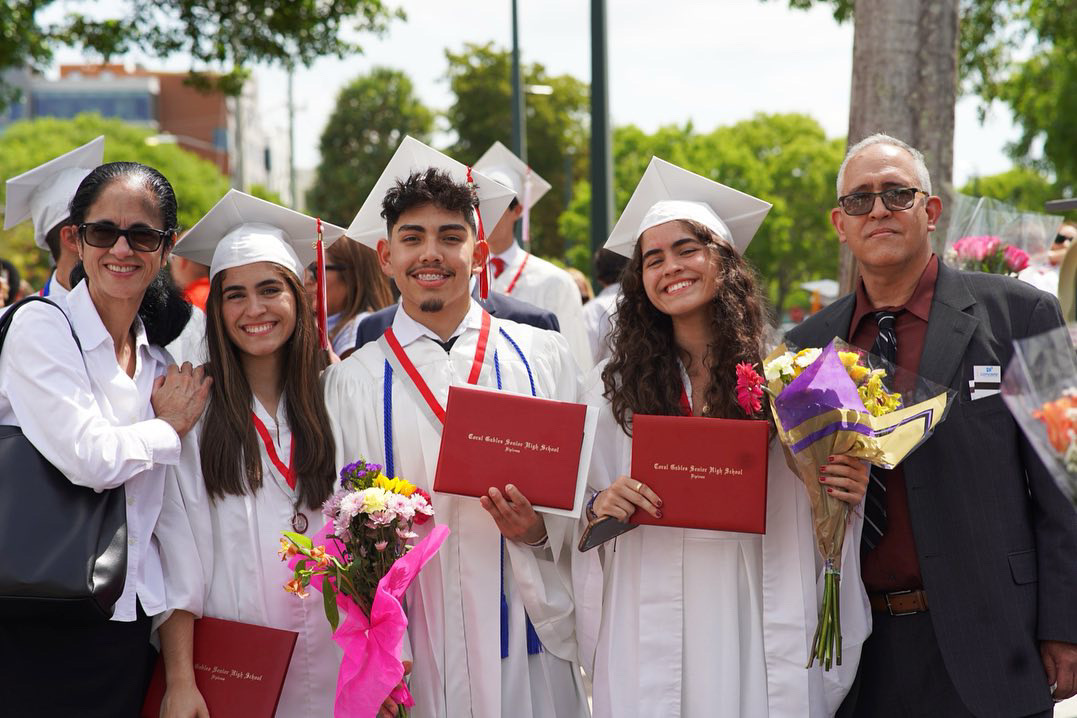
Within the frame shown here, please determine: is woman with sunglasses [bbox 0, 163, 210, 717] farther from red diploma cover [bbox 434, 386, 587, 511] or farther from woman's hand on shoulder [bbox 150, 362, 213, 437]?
red diploma cover [bbox 434, 386, 587, 511]

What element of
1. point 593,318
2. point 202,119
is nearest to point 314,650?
point 593,318

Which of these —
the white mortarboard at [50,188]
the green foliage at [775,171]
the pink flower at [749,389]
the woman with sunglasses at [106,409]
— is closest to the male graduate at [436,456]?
the woman with sunglasses at [106,409]

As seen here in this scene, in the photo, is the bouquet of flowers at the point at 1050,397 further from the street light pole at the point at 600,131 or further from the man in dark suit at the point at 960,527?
the street light pole at the point at 600,131

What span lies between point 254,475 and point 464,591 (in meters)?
0.83

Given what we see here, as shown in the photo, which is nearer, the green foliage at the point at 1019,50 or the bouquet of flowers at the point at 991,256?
the bouquet of flowers at the point at 991,256

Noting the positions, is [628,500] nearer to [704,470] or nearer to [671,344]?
[704,470]

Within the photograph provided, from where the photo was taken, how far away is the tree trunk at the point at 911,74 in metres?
7.12

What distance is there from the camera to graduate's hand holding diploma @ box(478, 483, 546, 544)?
3.65 metres

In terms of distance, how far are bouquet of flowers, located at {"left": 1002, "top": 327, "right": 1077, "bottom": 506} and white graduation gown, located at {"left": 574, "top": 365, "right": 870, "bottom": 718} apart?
1.30 m

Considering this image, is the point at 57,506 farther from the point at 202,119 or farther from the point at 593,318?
the point at 202,119

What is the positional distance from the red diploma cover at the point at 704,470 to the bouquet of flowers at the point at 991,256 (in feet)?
8.66

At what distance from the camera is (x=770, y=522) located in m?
3.77

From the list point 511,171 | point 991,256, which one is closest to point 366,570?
point 991,256

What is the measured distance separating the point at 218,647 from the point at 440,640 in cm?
75
